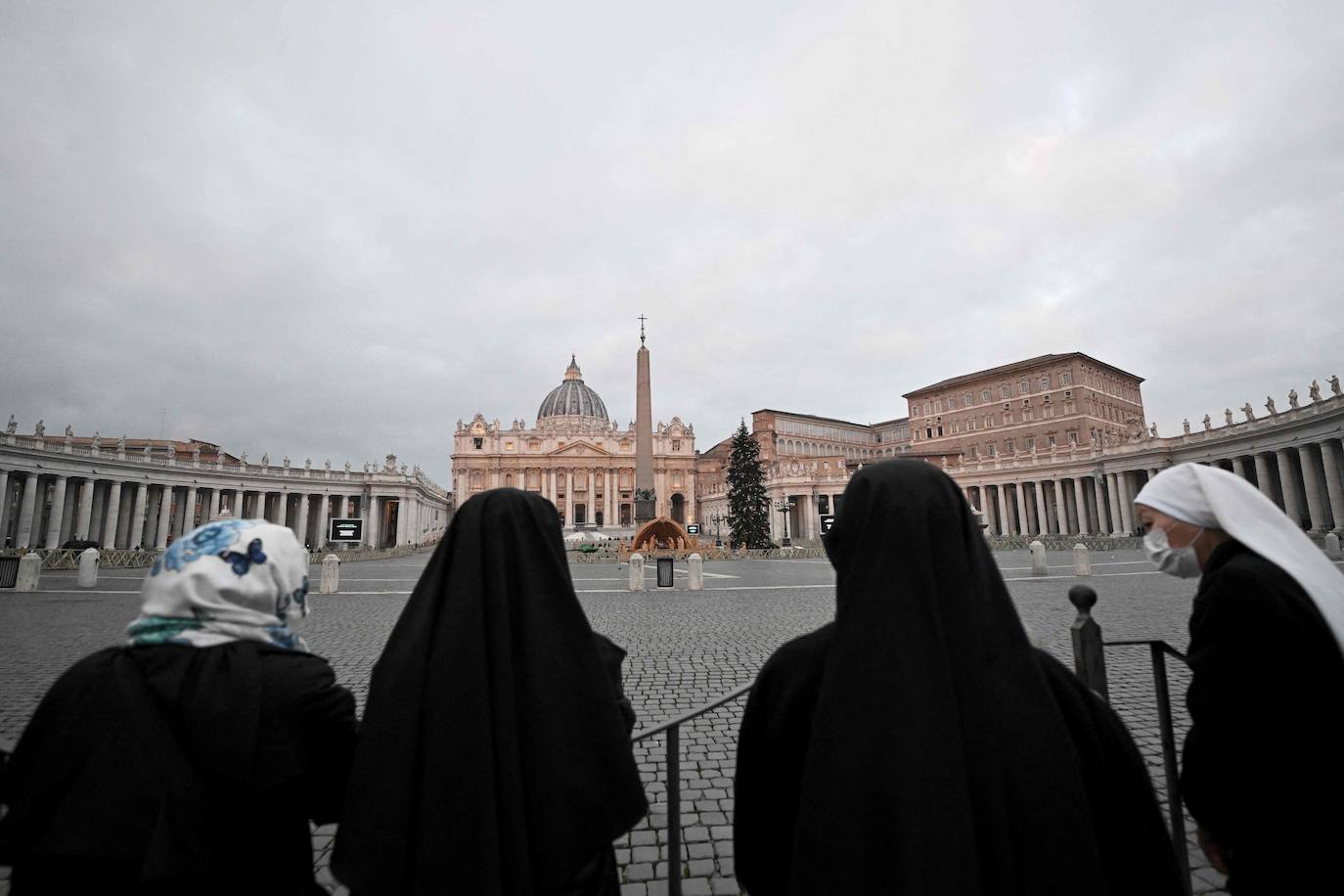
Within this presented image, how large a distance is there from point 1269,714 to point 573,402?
350 feet

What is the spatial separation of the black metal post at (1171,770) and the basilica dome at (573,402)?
103m

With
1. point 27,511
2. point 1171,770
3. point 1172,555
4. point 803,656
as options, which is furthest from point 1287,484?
point 27,511

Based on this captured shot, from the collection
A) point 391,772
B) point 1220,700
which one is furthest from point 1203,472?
point 391,772

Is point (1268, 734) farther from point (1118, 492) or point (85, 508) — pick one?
point (85, 508)

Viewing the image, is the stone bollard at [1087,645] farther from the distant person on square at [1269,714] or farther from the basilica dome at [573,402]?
the basilica dome at [573,402]

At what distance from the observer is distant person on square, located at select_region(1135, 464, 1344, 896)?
6.24ft

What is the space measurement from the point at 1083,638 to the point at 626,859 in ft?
9.94

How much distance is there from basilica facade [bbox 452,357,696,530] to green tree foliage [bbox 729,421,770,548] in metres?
49.3

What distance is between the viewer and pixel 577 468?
94688 millimetres

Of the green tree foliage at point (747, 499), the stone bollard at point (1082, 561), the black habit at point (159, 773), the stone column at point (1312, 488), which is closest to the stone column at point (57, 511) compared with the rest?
the green tree foliage at point (747, 499)

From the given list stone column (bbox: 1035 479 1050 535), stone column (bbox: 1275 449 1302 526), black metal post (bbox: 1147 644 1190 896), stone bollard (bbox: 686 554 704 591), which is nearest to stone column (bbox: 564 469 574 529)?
stone column (bbox: 1035 479 1050 535)

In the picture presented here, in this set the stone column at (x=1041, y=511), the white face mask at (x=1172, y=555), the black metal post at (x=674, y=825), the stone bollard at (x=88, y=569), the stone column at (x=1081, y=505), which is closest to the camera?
the white face mask at (x=1172, y=555)

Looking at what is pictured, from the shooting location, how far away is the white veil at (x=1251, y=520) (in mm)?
2068

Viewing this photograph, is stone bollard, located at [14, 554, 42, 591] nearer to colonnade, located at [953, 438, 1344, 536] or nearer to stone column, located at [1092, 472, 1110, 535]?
colonnade, located at [953, 438, 1344, 536]
